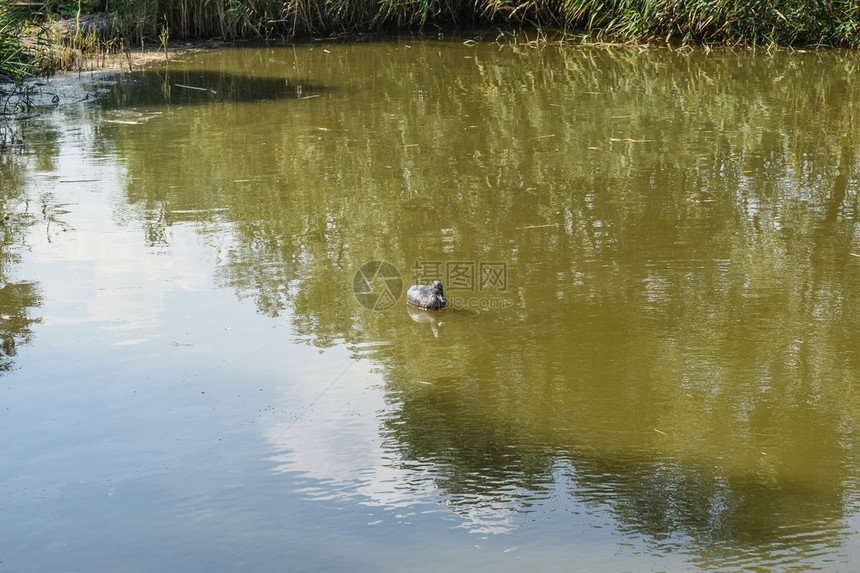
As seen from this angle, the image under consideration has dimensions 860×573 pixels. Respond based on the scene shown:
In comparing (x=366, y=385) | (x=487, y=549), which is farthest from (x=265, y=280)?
(x=487, y=549)

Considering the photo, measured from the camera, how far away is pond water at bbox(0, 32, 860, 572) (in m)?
3.11

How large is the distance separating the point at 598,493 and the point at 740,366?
4.14ft

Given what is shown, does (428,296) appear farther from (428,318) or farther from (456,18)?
(456,18)

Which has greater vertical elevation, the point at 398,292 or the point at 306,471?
the point at 398,292

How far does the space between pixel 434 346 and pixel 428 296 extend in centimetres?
40

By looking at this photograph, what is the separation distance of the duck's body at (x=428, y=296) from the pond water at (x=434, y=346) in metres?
0.12

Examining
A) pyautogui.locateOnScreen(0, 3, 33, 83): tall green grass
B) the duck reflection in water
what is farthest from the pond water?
pyautogui.locateOnScreen(0, 3, 33, 83): tall green grass

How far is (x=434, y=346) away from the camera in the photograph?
4.41 metres

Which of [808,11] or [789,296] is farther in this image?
[808,11]

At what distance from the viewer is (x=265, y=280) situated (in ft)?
17.0

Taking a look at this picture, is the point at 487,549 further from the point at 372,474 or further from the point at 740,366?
the point at 740,366

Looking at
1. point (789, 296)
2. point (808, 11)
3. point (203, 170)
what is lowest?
point (789, 296)

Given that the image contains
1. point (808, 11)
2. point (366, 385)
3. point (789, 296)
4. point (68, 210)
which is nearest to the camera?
point (366, 385)

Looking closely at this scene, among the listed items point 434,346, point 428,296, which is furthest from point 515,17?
point 434,346
